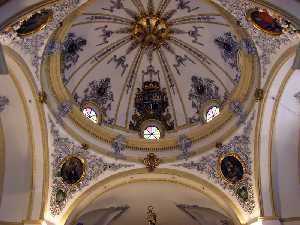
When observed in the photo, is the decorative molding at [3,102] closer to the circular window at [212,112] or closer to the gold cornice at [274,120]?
the circular window at [212,112]

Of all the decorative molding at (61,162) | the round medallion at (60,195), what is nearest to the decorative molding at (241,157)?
the decorative molding at (61,162)

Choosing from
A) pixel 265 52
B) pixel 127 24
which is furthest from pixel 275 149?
pixel 127 24

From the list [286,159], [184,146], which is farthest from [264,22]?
[184,146]

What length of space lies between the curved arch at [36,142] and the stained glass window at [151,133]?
4871 mm

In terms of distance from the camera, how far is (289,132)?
17422 millimetres

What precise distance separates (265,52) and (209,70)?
4.79m

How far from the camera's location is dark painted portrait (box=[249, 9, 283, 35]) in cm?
1337

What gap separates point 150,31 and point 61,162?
6.99 m

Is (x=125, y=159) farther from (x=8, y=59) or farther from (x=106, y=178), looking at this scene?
(x=8, y=59)

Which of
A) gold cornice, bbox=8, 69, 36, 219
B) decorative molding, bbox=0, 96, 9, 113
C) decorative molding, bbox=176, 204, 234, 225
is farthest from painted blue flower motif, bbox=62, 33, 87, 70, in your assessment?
decorative molding, bbox=176, 204, 234, 225

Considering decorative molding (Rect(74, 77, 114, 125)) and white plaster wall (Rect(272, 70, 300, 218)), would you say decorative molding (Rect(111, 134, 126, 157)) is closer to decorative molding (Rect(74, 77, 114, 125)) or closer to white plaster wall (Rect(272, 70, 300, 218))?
decorative molding (Rect(74, 77, 114, 125))

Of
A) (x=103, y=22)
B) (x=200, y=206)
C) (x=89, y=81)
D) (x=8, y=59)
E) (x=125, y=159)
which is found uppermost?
(x=103, y=22)

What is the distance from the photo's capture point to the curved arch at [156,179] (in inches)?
707

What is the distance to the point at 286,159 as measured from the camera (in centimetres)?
1769
